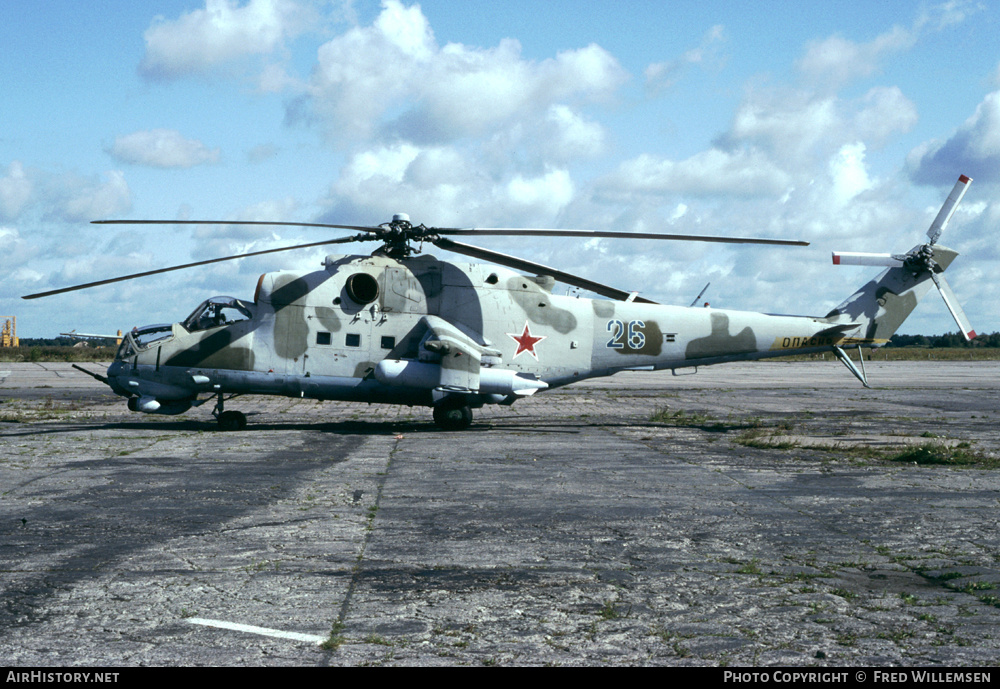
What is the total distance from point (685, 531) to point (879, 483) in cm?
505

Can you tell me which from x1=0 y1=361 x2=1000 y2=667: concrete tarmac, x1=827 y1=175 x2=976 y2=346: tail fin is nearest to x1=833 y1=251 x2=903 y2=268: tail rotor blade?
x1=827 y1=175 x2=976 y2=346: tail fin

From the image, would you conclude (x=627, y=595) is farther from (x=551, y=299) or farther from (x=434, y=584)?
(x=551, y=299)

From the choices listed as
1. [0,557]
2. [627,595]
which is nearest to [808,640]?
[627,595]

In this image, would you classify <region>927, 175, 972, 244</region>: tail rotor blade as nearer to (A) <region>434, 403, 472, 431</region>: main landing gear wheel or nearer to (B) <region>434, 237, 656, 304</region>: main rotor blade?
(B) <region>434, 237, 656, 304</region>: main rotor blade

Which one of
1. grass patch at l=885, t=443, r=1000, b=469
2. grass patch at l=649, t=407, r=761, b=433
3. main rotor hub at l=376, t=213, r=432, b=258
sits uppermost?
main rotor hub at l=376, t=213, r=432, b=258

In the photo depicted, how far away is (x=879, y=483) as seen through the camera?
12.2 metres

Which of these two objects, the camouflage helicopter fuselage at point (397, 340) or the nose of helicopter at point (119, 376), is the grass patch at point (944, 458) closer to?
the camouflage helicopter fuselage at point (397, 340)

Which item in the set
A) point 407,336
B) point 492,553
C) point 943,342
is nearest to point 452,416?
point 407,336

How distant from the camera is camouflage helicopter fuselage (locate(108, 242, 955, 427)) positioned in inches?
766

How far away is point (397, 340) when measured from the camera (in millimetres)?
19938

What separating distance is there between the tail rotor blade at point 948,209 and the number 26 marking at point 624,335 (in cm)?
873

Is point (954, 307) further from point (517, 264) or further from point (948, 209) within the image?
point (517, 264)

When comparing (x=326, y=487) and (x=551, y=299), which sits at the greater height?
(x=551, y=299)

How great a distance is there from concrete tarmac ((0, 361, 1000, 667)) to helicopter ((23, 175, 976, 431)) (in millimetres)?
2507
